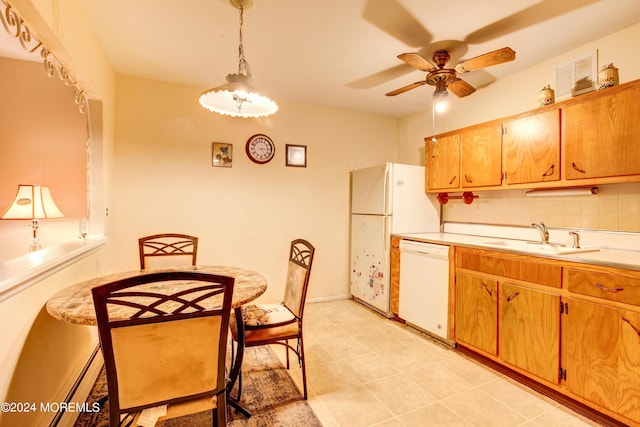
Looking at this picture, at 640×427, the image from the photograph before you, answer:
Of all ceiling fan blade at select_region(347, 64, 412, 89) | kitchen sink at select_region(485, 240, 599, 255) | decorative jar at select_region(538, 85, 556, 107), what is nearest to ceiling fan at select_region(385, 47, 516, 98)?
ceiling fan blade at select_region(347, 64, 412, 89)

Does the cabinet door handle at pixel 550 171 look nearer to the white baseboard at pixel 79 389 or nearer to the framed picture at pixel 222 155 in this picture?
the framed picture at pixel 222 155

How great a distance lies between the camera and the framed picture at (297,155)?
3.46 meters

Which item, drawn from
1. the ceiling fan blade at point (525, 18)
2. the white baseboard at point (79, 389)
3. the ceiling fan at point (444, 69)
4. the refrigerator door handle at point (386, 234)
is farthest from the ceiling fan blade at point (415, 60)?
the white baseboard at point (79, 389)

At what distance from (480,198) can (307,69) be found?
2.17m

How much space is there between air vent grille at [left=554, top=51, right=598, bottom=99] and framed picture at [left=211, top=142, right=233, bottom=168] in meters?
3.03

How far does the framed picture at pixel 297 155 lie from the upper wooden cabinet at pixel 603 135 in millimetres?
2419

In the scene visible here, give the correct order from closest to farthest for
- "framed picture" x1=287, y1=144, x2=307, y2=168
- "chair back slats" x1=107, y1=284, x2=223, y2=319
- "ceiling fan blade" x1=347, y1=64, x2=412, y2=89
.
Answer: "chair back slats" x1=107, y1=284, x2=223, y2=319 → "ceiling fan blade" x1=347, y1=64, x2=412, y2=89 → "framed picture" x1=287, y1=144, x2=307, y2=168

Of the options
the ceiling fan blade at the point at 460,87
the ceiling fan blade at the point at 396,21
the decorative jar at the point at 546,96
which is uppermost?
the ceiling fan blade at the point at 396,21

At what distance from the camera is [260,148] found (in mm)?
3299

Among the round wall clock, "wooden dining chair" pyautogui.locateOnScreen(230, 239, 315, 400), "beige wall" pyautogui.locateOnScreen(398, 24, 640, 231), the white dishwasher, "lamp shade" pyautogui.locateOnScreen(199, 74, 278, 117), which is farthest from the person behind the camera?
the round wall clock

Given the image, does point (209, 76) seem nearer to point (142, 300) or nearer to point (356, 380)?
point (142, 300)

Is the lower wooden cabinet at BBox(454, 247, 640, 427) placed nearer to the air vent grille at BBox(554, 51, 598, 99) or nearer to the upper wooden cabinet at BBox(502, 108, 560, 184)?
the upper wooden cabinet at BBox(502, 108, 560, 184)

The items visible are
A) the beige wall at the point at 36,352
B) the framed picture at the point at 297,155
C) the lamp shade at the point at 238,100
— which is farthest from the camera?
the framed picture at the point at 297,155

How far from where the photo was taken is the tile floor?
168 centimetres
